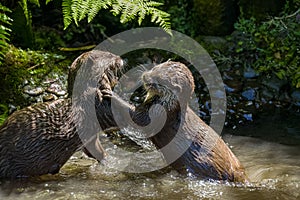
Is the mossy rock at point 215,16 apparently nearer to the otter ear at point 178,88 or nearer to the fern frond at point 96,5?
the fern frond at point 96,5

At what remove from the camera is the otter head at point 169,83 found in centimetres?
488

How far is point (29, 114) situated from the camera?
5031 millimetres

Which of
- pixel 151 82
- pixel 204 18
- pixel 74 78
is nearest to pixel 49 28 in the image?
pixel 204 18

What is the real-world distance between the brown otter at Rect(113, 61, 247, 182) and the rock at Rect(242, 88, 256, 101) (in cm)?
207

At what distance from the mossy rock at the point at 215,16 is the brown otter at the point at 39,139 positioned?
321 centimetres

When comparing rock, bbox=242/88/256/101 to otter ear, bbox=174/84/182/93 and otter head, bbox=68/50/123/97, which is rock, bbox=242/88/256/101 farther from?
otter ear, bbox=174/84/182/93

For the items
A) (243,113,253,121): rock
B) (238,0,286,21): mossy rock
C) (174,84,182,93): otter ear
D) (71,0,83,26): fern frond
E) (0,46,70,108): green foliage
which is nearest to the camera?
(174,84,182,93): otter ear

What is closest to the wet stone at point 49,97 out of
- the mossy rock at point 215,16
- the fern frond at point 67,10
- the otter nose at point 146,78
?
the fern frond at point 67,10

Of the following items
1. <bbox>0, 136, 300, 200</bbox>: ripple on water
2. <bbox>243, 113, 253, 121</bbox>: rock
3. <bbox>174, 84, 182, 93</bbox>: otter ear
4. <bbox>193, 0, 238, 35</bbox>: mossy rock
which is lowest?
<bbox>0, 136, 300, 200</bbox>: ripple on water

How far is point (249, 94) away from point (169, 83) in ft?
8.28

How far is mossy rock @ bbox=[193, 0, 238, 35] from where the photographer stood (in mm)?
7910

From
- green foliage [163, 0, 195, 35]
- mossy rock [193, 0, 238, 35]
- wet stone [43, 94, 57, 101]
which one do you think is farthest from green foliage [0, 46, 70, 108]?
mossy rock [193, 0, 238, 35]

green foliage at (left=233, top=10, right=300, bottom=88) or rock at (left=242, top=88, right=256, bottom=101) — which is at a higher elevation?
green foliage at (left=233, top=10, right=300, bottom=88)

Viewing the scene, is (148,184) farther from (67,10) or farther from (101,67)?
(67,10)
